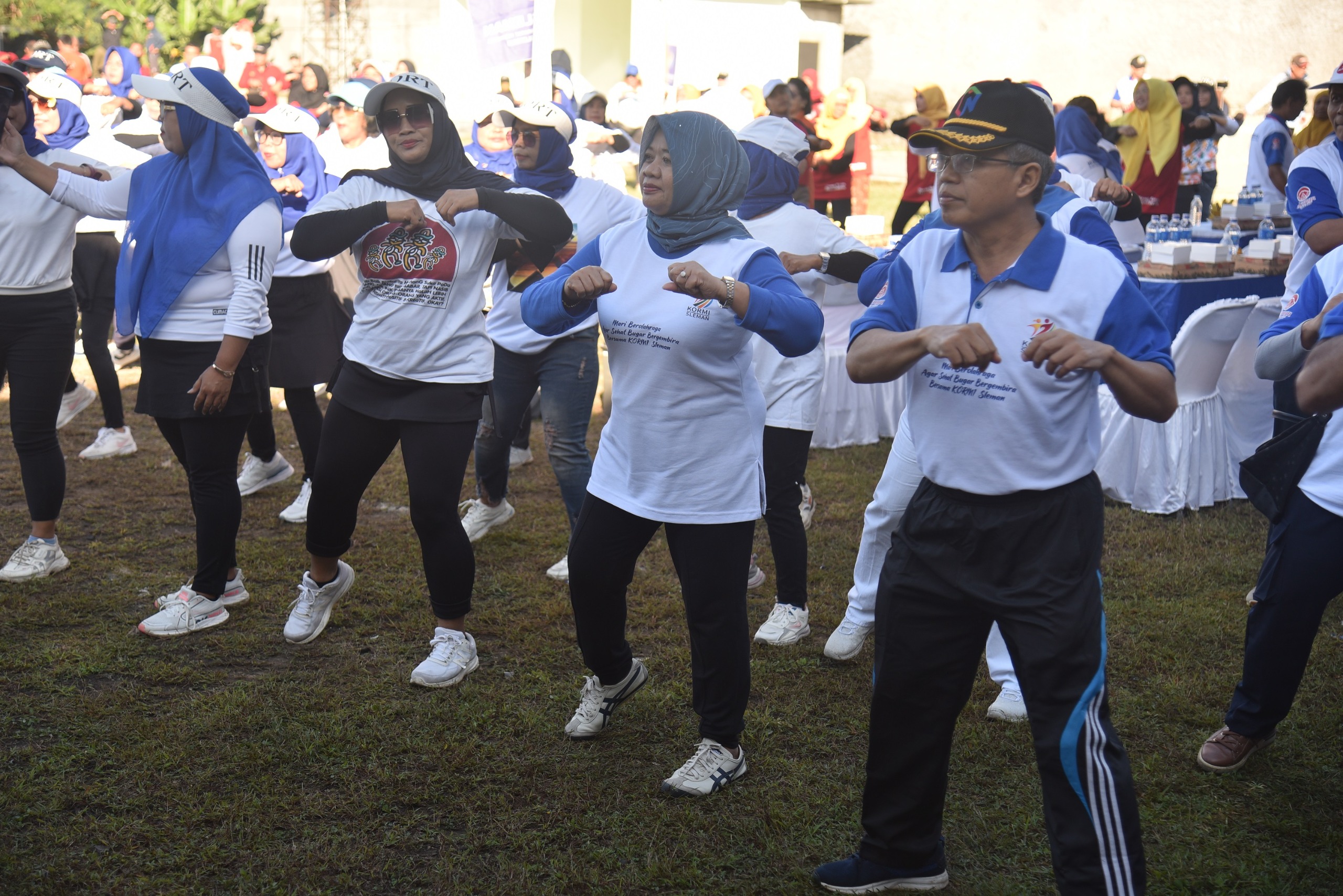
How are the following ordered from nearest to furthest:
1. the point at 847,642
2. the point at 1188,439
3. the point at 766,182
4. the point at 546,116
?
1. the point at 847,642
2. the point at 766,182
3. the point at 546,116
4. the point at 1188,439

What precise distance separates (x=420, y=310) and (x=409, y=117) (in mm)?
629

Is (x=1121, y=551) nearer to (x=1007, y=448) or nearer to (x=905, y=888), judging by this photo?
(x=905, y=888)

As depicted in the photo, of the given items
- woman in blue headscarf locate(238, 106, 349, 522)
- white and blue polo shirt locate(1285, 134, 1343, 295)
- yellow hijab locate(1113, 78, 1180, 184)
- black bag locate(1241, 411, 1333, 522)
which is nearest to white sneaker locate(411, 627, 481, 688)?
woman in blue headscarf locate(238, 106, 349, 522)

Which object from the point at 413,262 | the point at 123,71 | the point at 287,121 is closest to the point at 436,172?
the point at 413,262

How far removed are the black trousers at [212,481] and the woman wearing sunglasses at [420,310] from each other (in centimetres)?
57

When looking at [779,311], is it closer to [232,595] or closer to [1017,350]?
[1017,350]

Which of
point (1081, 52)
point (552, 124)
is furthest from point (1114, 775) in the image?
point (1081, 52)

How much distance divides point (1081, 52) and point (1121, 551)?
87.9 ft

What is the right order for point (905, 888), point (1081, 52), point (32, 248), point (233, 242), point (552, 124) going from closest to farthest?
point (905, 888)
point (233, 242)
point (32, 248)
point (552, 124)
point (1081, 52)

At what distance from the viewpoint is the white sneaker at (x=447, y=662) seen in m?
4.08

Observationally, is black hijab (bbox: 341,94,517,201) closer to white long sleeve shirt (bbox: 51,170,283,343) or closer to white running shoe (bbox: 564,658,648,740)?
white long sleeve shirt (bbox: 51,170,283,343)

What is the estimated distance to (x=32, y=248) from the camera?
4.67 metres

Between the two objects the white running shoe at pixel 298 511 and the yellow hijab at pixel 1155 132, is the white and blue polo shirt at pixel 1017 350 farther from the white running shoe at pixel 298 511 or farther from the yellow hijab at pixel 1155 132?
the yellow hijab at pixel 1155 132

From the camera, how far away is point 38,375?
15.6ft
